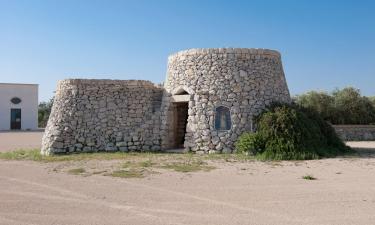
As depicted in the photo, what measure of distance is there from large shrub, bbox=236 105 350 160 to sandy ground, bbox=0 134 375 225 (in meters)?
2.39

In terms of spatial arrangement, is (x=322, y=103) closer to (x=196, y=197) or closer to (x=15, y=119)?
(x=196, y=197)

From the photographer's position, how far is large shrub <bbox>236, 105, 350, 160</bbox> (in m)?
16.0

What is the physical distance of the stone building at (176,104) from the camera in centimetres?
1792

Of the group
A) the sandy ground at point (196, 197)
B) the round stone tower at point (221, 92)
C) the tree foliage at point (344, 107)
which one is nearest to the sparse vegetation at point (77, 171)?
the sandy ground at point (196, 197)

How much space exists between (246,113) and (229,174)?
5.95 meters

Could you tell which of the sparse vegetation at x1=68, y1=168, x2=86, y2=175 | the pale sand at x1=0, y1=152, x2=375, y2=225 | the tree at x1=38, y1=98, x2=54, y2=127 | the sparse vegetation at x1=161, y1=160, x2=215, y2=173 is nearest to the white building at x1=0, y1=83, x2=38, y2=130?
the tree at x1=38, y1=98, x2=54, y2=127

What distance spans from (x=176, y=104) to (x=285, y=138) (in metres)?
5.63

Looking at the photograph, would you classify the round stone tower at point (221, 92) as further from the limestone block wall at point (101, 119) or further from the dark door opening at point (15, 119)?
the dark door opening at point (15, 119)

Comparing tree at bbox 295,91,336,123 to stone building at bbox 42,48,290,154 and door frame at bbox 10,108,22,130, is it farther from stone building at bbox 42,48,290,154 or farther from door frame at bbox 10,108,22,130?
door frame at bbox 10,108,22,130

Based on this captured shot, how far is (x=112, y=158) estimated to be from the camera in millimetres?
16219

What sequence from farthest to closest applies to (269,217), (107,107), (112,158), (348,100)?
(348,100), (107,107), (112,158), (269,217)

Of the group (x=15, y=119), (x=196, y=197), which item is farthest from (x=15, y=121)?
(x=196, y=197)

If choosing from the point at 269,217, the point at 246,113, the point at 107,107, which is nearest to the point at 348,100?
the point at 246,113

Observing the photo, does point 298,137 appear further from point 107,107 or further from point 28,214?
point 28,214
